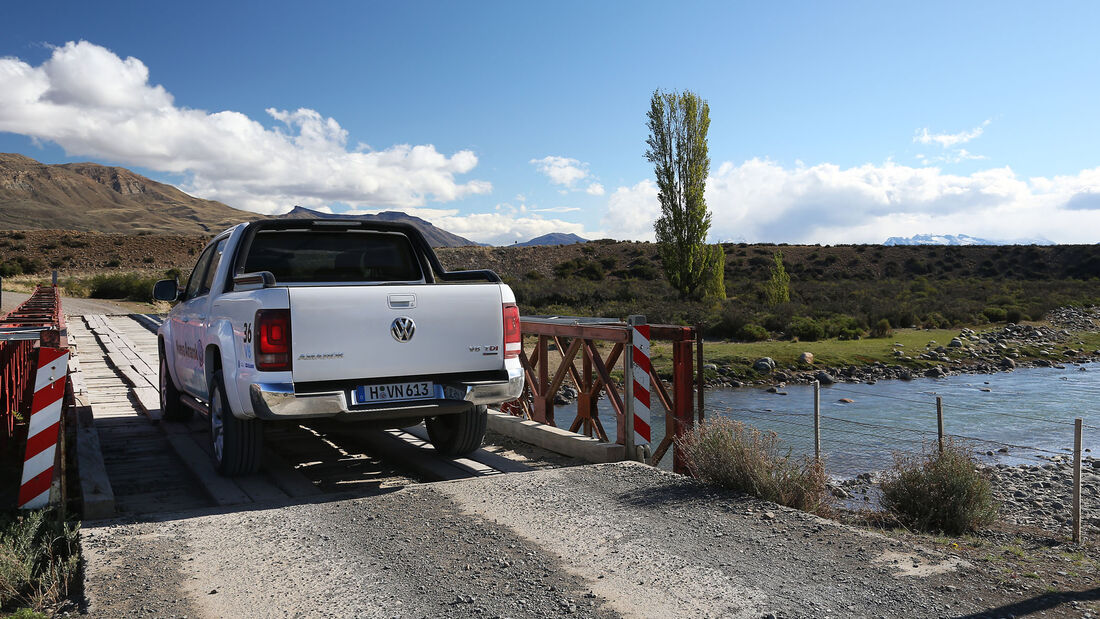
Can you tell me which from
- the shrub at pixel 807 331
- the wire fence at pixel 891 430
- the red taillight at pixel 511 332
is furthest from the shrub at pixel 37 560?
the shrub at pixel 807 331

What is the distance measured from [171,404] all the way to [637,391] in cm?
513

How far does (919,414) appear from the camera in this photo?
16172 mm

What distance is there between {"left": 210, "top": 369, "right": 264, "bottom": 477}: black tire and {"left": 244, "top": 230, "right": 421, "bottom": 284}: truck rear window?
108 cm

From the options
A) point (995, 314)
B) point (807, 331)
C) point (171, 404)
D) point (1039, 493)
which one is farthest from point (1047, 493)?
point (995, 314)

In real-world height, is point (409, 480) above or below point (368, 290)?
below

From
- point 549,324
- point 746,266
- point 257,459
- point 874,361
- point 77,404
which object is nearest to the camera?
point 257,459

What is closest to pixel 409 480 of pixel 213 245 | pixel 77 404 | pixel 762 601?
pixel 213 245

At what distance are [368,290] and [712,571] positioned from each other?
9.66 feet

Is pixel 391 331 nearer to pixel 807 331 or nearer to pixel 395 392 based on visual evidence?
pixel 395 392

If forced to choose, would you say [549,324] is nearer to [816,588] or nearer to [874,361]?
[816,588]

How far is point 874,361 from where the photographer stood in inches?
971

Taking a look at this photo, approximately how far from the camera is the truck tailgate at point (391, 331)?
18.0ft

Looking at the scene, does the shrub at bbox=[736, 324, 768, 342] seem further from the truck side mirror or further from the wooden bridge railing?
the truck side mirror

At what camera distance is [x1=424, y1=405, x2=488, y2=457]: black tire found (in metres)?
6.99
